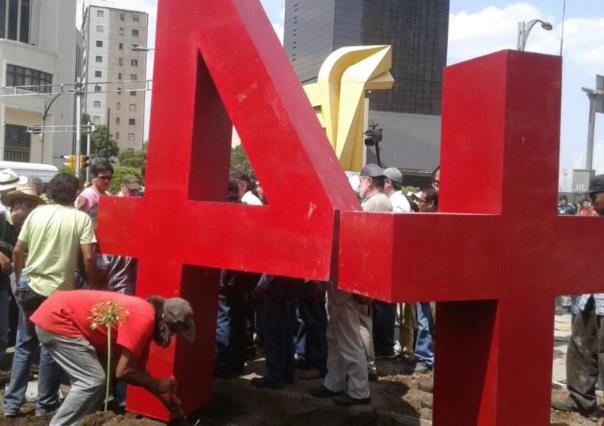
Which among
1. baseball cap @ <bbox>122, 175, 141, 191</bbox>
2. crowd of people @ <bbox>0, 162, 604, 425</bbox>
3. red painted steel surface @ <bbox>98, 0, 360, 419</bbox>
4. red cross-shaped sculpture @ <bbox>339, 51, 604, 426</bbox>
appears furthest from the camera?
baseball cap @ <bbox>122, 175, 141, 191</bbox>

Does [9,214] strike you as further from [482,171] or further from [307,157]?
[482,171]

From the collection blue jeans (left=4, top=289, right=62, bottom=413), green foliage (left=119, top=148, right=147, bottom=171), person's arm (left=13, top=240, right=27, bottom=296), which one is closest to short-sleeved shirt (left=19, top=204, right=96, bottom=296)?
person's arm (left=13, top=240, right=27, bottom=296)

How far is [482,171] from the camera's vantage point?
2.98 metres

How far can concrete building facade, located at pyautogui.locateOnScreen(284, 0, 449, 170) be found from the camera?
50.7 meters

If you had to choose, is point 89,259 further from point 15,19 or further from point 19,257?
point 15,19

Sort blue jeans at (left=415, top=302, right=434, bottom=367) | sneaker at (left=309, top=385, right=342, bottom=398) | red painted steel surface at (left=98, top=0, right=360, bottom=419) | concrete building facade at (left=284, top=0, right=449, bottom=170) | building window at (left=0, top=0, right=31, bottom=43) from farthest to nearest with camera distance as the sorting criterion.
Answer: concrete building facade at (left=284, top=0, right=449, bottom=170)
building window at (left=0, top=0, right=31, bottom=43)
blue jeans at (left=415, top=302, right=434, bottom=367)
sneaker at (left=309, top=385, right=342, bottom=398)
red painted steel surface at (left=98, top=0, right=360, bottom=419)

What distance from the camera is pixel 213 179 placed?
4.23m

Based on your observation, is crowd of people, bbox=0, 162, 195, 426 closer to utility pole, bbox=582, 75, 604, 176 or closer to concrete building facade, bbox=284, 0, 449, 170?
utility pole, bbox=582, 75, 604, 176

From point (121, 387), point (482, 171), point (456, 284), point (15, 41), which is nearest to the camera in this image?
point (456, 284)

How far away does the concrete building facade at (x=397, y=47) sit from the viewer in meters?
50.7

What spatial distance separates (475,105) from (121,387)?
3.32 metres

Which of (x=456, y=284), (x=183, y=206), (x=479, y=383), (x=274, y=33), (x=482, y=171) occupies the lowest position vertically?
(x=479, y=383)

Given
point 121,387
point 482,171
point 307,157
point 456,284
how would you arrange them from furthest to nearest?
point 121,387
point 307,157
point 482,171
point 456,284

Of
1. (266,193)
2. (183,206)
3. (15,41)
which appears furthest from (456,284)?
(15,41)
